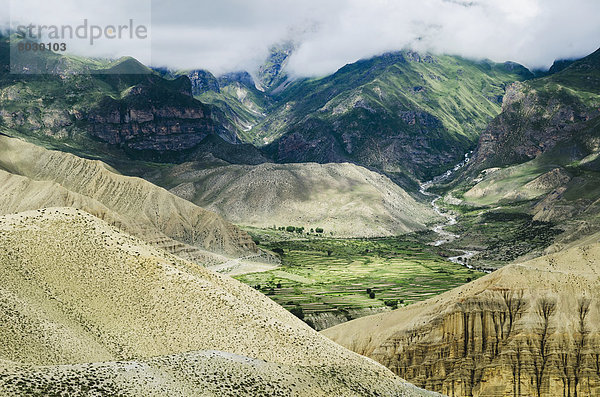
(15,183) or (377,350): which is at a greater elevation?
(15,183)

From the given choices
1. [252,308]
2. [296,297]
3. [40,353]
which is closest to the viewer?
[40,353]

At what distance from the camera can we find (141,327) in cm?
5694

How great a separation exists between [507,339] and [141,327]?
46.7 meters

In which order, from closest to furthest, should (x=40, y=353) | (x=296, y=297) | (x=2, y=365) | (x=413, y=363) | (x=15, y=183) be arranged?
(x=2, y=365)
(x=40, y=353)
(x=413, y=363)
(x=296, y=297)
(x=15, y=183)

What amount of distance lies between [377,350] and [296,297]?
58.5 m

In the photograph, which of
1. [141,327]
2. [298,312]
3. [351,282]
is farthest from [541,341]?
[351,282]

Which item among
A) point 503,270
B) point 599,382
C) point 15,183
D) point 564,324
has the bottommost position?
point 599,382

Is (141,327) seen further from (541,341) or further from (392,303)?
(392,303)

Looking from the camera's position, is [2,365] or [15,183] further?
[15,183]

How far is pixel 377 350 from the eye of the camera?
79.4m

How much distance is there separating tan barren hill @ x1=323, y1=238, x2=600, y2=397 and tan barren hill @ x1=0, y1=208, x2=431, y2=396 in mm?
12601

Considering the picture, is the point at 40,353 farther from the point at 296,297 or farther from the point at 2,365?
the point at 296,297

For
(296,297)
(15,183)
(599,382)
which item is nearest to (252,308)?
(599,382)

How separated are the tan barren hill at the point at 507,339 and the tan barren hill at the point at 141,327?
41.3 ft
